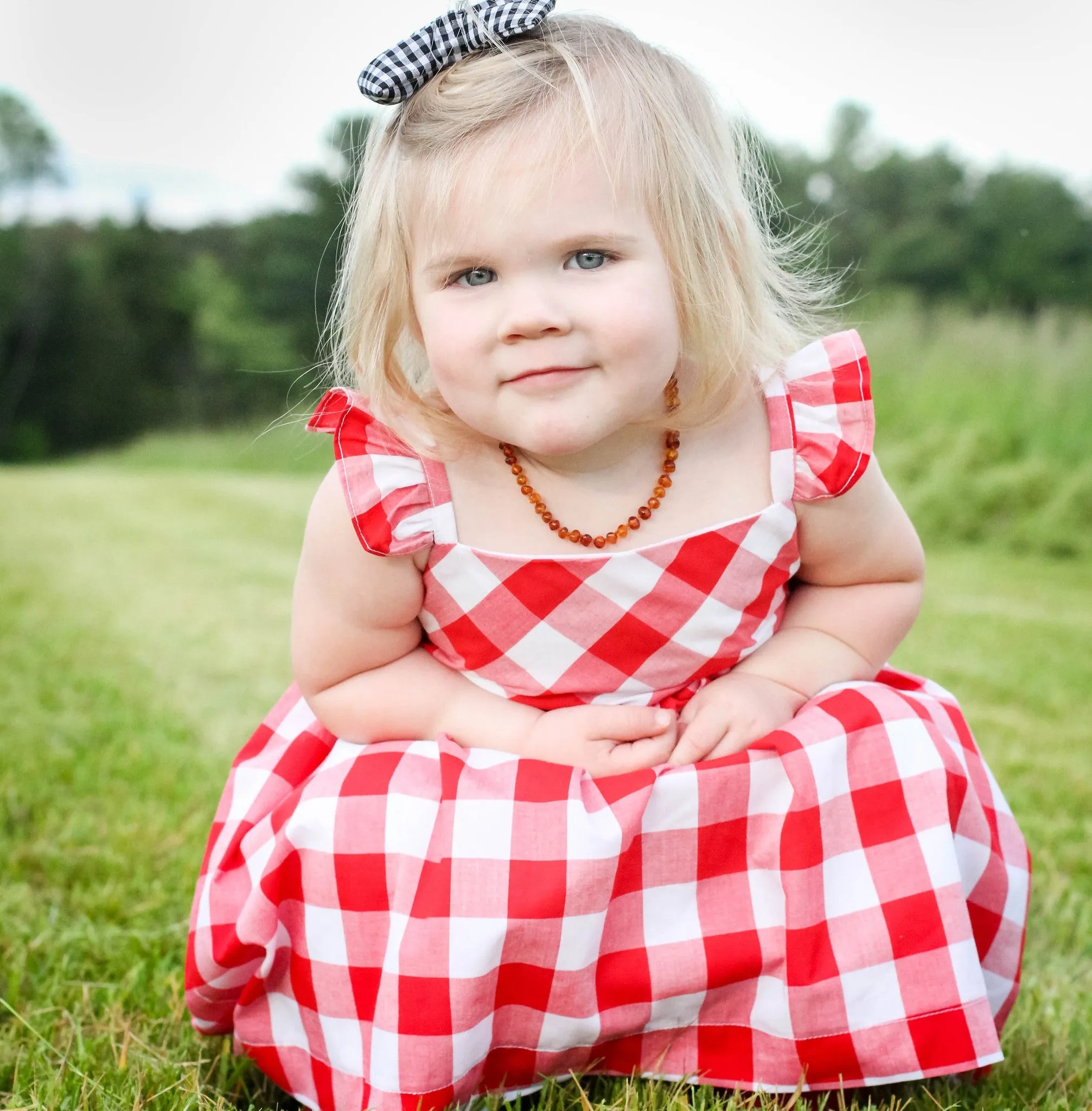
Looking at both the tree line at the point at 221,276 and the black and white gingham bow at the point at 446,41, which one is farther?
the tree line at the point at 221,276

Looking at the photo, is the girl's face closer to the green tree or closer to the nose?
the nose

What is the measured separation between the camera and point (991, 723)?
2662mm

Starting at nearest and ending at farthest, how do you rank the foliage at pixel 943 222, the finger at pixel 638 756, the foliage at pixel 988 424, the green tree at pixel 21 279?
the finger at pixel 638 756, the foliage at pixel 988 424, the foliage at pixel 943 222, the green tree at pixel 21 279

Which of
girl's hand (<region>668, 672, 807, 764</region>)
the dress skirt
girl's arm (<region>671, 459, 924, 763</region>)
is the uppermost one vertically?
girl's arm (<region>671, 459, 924, 763</region>)

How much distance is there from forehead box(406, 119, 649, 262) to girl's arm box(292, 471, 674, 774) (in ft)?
0.97

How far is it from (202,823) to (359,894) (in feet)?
2.94

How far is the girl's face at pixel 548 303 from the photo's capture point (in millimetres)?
1085

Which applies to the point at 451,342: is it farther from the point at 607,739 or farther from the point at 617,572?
the point at 607,739

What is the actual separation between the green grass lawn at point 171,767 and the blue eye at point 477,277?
763mm

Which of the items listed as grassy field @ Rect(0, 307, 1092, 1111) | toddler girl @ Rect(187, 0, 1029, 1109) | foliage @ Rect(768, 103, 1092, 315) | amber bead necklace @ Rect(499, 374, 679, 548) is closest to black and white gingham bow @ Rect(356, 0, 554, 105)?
toddler girl @ Rect(187, 0, 1029, 1109)

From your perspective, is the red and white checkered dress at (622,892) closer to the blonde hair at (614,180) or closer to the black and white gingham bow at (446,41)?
the blonde hair at (614,180)

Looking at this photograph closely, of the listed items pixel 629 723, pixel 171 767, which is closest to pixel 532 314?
pixel 629 723

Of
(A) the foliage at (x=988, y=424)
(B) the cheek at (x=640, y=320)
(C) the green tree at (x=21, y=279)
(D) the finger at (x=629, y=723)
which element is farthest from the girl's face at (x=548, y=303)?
(C) the green tree at (x=21, y=279)

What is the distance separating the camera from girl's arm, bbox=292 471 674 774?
3.96 ft
